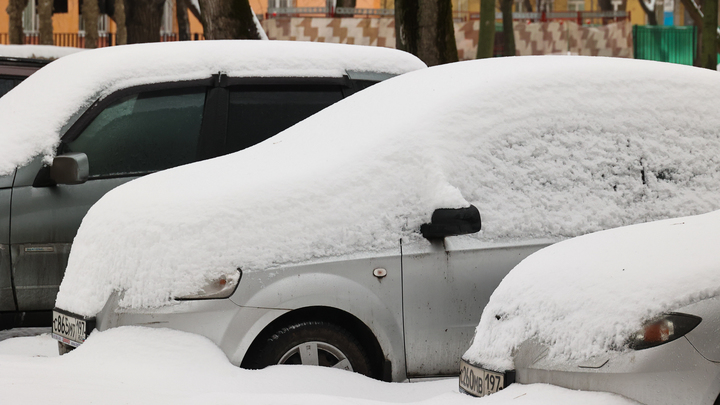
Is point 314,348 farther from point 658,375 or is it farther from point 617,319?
point 658,375

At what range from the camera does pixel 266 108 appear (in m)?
6.33

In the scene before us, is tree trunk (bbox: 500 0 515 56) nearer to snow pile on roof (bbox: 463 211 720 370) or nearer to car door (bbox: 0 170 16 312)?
car door (bbox: 0 170 16 312)

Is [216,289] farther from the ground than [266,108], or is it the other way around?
[266,108]

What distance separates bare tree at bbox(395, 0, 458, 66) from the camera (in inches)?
467

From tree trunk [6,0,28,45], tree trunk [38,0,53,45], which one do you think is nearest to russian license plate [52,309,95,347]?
tree trunk [6,0,28,45]

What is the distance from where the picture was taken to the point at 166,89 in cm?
615

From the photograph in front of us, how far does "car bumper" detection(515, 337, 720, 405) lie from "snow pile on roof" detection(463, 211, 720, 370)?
0.06 meters

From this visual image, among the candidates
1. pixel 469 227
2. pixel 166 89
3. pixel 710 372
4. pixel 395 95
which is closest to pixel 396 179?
pixel 469 227

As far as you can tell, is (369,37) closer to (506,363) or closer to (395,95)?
(395,95)

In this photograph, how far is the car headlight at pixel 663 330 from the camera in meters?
2.94

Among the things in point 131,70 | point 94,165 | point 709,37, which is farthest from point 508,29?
point 94,165

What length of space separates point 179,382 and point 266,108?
9.65ft

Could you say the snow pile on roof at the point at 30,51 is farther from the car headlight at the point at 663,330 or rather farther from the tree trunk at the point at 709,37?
the tree trunk at the point at 709,37

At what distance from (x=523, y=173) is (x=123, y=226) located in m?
1.96
